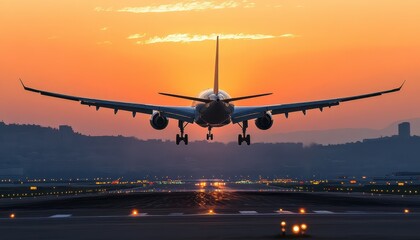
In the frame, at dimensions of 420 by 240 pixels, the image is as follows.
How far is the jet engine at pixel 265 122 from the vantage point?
9212cm

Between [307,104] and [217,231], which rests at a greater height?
[307,104]

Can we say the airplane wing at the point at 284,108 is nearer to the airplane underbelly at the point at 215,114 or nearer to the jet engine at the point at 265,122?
the jet engine at the point at 265,122

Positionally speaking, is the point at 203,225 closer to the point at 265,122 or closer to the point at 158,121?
the point at 158,121

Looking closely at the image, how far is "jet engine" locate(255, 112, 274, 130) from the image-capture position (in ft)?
302

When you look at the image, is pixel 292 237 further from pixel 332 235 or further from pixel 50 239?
pixel 50 239

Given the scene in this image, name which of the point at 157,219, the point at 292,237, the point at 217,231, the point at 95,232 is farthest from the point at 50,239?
the point at 157,219

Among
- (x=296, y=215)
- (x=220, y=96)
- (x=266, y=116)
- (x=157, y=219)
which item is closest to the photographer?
(x=157, y=219)

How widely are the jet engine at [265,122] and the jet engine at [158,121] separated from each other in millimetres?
10850

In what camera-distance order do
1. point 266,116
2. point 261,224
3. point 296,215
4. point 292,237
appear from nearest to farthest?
point 292,237 < point 261,224 < point 296,215 < point 266,116

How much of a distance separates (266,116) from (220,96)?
28.0 feet

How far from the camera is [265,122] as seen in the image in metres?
92.1

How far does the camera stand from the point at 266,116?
302ft

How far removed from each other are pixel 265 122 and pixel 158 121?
12548 mm

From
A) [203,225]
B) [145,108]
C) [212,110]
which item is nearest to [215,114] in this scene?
[212,110]
